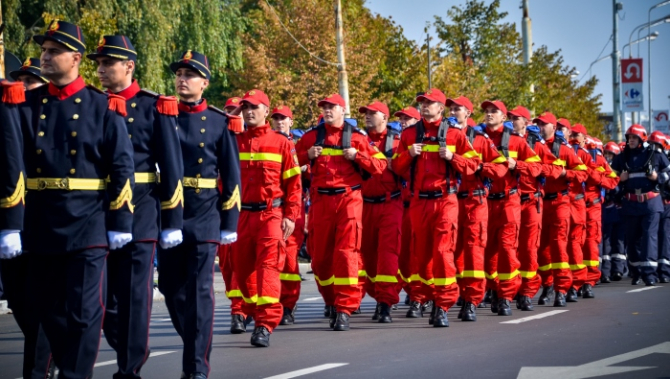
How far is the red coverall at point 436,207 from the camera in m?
13.3

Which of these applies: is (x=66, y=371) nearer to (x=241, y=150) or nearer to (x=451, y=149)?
(x=241, y=150)

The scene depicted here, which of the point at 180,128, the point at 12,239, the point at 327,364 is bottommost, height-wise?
the point at 327,364

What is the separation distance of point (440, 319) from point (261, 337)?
238 cm

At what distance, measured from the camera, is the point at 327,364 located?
10109mm

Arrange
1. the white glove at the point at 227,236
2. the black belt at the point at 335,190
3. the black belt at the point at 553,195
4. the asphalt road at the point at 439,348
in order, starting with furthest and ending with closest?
the black belt at the point at 553,195 < the black belt at the point at 335,190 < the asphalt road at the point at 439,348 < the white glove at the point at 227,236

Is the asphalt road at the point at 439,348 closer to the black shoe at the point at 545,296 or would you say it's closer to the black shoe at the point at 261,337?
the black shoe at the point at 261,337

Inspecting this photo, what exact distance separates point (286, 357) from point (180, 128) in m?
2.22

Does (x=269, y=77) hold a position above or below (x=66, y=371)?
above

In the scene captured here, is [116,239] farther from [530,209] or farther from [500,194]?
[530,209]

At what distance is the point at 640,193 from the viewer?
67.1 ft

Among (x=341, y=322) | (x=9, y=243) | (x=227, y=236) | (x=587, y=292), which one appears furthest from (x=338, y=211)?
(x=9, y=243)

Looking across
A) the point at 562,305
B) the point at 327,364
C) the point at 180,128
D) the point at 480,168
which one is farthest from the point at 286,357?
the point at 562,305

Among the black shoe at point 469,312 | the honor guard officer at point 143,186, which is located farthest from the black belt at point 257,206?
the honor guard officer at point 143,186

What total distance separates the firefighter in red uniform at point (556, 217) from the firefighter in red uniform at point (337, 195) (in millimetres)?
3626
